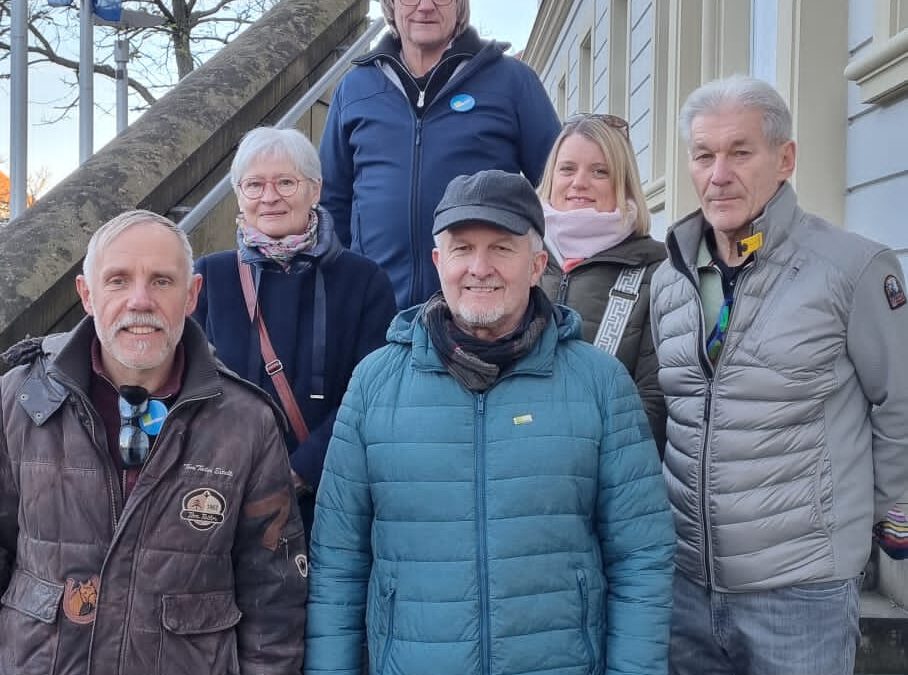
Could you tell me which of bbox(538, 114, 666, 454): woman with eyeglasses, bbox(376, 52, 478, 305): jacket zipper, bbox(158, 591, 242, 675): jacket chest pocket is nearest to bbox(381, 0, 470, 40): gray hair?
bbox(376, 52, 478, 305): jacket zipper

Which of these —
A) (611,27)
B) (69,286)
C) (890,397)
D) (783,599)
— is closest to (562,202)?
(890,397)

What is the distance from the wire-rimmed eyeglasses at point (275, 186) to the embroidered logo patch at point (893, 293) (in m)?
1.56

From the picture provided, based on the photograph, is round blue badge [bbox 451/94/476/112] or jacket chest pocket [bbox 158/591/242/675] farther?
round blue badge [bbox 451/94/476/112]

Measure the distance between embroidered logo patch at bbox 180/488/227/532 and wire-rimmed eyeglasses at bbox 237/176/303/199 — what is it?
984mm

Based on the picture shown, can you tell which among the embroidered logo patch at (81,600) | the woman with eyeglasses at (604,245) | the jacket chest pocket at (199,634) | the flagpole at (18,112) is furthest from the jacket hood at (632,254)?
the flagpole at (18,112)

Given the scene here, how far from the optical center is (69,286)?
398 cm

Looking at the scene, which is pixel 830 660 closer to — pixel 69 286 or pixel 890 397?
pixel 890 397

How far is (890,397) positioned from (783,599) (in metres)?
0.53

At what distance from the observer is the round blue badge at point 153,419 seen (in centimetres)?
214

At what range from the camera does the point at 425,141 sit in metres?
3.29

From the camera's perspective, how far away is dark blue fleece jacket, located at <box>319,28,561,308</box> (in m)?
3.28

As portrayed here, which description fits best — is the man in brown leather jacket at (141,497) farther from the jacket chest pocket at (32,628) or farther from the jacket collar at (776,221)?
the jacket collar at (776,221)

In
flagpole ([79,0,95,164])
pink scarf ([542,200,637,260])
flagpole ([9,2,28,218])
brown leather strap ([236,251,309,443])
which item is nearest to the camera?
brown leather strap ([236,251,309,443])

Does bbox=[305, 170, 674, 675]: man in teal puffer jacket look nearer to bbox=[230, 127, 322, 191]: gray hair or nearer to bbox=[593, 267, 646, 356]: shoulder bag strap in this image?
bbox=[593, 267, 646, 356]: shoulder bag strap
